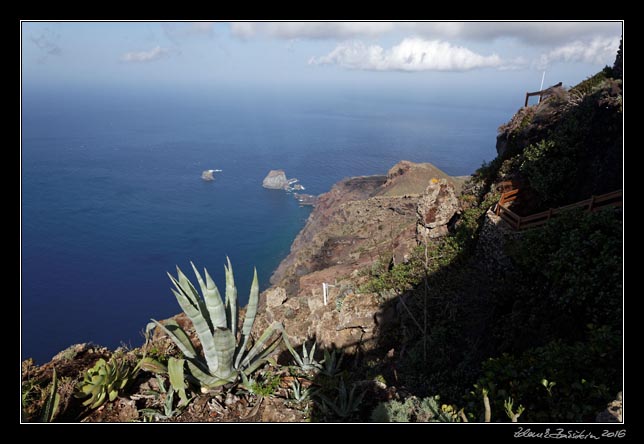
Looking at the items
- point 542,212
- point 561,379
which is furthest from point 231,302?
point 542,212

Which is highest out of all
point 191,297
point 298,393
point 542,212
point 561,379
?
point 542,212

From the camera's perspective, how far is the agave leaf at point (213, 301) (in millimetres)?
3871

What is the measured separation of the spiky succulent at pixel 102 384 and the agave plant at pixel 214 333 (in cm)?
67

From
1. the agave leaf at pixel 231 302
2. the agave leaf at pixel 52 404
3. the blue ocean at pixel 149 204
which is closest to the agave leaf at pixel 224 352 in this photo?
the agave leaf at pixel 231 302

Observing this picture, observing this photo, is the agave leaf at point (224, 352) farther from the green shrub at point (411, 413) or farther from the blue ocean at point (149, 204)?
the blue ocean at point (149, 204)

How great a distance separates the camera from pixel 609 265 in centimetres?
541

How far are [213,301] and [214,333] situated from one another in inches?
13.1

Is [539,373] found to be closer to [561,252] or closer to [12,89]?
[561,252]

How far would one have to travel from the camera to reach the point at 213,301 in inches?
Answer: 157

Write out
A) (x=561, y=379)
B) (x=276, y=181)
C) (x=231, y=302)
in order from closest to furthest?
(x=561, y=379)
(x=231, y=302)
(x=276, y=181)

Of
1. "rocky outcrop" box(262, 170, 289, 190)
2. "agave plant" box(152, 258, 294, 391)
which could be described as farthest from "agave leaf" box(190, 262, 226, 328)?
"rocky outcrop" box(262, 170, 289, 190)

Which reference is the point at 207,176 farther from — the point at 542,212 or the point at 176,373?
the point at 176,373

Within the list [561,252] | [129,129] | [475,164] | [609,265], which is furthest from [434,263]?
[129,129]

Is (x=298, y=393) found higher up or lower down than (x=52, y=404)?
lower down
